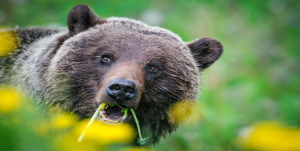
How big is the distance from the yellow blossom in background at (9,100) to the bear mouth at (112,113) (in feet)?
2.92

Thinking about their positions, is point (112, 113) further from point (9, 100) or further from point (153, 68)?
point (9, 100)

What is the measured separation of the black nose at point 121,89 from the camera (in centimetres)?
312

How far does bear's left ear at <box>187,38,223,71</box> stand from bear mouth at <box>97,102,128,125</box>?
1.68 meters

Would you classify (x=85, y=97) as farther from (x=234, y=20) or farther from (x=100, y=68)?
(x=234, y=20)

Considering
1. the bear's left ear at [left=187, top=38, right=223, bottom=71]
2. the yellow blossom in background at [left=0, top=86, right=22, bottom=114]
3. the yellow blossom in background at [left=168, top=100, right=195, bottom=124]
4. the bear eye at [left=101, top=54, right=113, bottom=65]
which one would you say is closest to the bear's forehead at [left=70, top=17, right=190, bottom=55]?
the bear eye at [left=101, top=54, right=113, bottom=65]

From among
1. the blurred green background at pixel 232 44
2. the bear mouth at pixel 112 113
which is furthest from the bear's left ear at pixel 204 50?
the bear mouth at pixel 112 113

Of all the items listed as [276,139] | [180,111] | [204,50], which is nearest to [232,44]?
[204,50]

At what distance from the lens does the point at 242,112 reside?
7.34 m

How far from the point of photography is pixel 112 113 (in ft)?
11.4

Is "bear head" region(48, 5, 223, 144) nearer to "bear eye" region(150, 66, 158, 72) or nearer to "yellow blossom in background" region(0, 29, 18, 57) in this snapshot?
"bear eye" region(150, 66, 158, 72)

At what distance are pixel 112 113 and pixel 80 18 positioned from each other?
1602 mm

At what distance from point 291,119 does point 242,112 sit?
111 centimetres

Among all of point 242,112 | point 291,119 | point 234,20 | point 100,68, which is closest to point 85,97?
point 100,68

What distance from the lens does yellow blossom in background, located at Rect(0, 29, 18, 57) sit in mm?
4926
